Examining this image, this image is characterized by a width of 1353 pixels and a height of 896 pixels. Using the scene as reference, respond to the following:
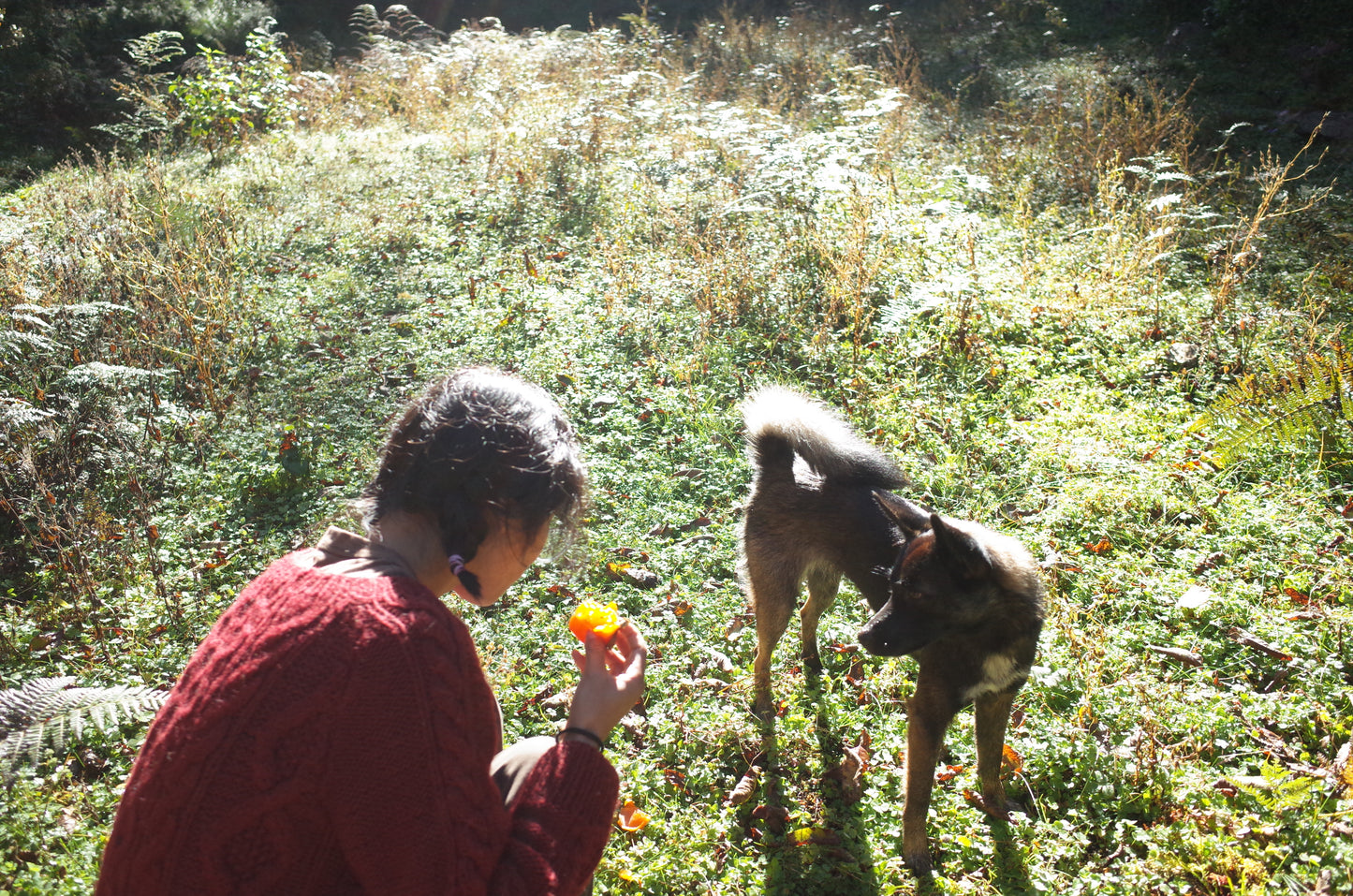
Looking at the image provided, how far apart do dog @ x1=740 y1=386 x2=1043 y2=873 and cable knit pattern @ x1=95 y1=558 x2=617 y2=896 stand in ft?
5.57

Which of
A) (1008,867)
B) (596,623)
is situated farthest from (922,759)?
(596,623)

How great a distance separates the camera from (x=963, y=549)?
2754mm

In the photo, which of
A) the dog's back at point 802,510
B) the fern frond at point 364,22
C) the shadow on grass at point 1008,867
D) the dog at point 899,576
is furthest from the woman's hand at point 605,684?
the fern frond at point 364,22

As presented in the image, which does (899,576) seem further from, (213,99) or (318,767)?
(213,99)

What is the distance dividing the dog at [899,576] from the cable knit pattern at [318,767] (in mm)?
1696

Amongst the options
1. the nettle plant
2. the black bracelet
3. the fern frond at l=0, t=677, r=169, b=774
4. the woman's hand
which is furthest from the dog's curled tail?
the nettle plant

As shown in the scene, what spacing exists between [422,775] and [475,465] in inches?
24.6

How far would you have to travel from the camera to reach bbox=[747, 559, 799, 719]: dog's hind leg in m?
3.46

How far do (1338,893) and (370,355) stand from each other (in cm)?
577

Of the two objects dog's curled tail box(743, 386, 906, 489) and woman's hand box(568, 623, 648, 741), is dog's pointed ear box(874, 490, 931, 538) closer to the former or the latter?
dog's curled tail box(743, 386, 906, 489)

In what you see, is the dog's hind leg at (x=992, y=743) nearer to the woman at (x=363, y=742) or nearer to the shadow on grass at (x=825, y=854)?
the shadow on grass at (x=825, y=854)

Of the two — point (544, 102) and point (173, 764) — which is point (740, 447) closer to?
point (173, 764)

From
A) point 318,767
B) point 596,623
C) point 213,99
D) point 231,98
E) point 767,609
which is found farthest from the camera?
point 231,98

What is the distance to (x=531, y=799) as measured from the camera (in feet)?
5.84
